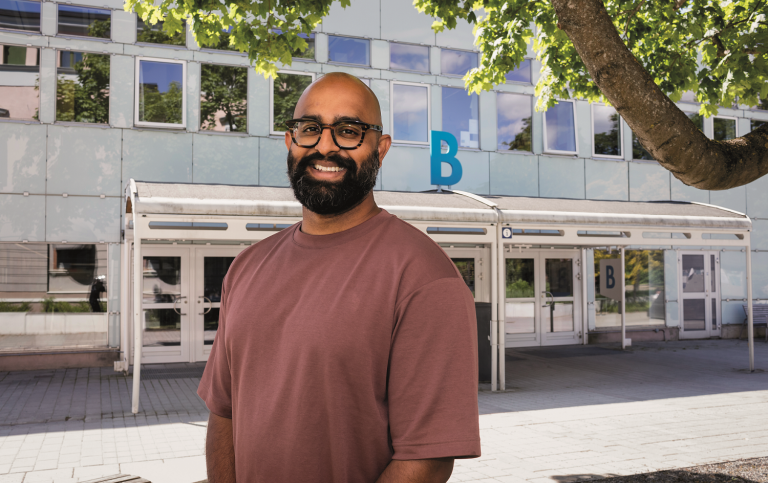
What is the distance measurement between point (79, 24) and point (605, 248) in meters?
13.0

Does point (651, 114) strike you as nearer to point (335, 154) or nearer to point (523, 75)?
point (335, 154)

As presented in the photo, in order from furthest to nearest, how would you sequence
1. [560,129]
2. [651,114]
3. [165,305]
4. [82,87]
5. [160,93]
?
1. [560,129]
2. [160,93]
3. [165,305]
4. [82,87]
5. [651,114]

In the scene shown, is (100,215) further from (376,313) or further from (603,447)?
(376,313)

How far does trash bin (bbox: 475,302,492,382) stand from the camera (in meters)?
10.1

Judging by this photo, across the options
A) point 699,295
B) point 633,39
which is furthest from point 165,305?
point 699,295

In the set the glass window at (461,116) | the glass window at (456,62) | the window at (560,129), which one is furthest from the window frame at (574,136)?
the glass window at (456,62)

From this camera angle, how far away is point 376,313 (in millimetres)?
1606

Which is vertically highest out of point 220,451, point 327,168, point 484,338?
point 327,168

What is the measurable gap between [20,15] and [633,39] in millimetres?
11096

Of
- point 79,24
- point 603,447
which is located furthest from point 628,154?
point 79,24

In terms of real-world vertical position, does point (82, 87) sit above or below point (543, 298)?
above

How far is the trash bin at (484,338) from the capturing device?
33.1 ft

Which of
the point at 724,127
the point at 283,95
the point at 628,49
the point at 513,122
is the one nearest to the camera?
the point at 628,49

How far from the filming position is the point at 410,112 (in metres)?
15.4
